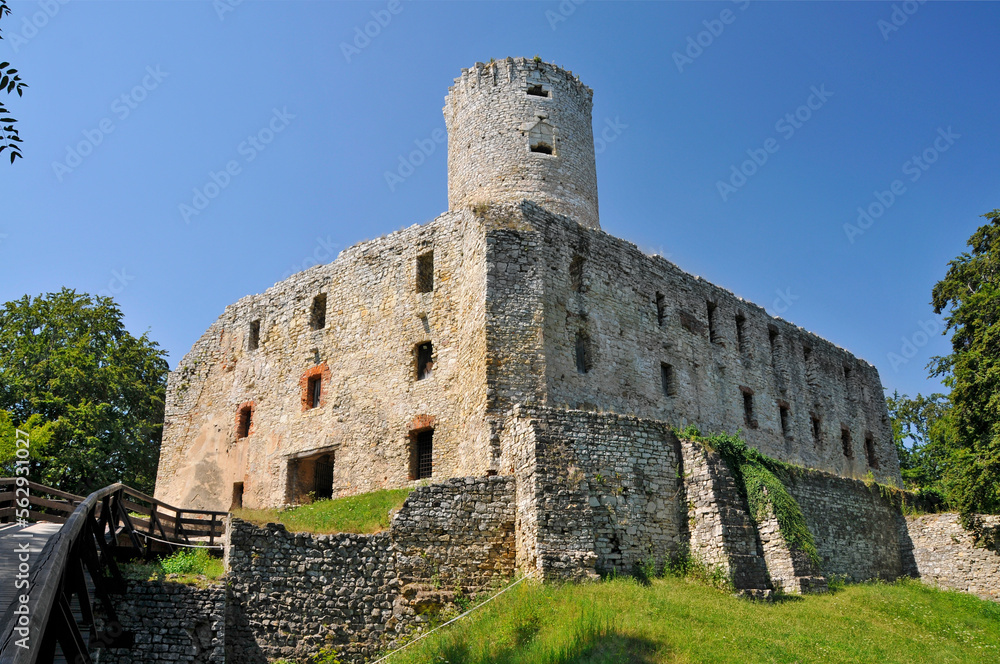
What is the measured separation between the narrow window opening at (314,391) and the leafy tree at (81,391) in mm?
8266

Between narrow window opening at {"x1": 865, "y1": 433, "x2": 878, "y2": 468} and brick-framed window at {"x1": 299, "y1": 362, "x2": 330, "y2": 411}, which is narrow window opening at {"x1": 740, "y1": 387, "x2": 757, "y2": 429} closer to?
narrow window opening at {"x1": 865, "y1": 433, "x2": 878, "y2": 468}

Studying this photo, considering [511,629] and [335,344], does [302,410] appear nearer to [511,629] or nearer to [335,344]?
[335,344]

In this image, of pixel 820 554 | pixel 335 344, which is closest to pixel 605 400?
pixel 820 554

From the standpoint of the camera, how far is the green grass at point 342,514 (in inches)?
733

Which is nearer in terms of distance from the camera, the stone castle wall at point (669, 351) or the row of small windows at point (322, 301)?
the stone castle wall at point (669, 351)

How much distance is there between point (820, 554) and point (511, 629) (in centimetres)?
1045

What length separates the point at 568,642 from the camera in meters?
14.0

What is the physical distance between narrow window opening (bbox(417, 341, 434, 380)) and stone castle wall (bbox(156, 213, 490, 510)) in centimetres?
26

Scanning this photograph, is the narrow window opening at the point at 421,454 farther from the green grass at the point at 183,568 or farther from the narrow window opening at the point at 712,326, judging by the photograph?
the narrow window opening at the point at 712,326

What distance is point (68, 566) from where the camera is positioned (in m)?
10.4

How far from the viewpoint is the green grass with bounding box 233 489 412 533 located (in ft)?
61.1

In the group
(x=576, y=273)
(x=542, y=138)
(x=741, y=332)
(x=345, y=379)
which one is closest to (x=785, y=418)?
(x=741, y=332)

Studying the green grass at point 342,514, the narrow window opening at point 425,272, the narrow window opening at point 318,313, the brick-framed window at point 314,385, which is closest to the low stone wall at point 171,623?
the green grass at point 342,514

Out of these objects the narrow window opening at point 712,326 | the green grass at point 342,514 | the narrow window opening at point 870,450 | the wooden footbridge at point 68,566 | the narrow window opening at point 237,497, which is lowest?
the wooden footbridge at point 68,566
